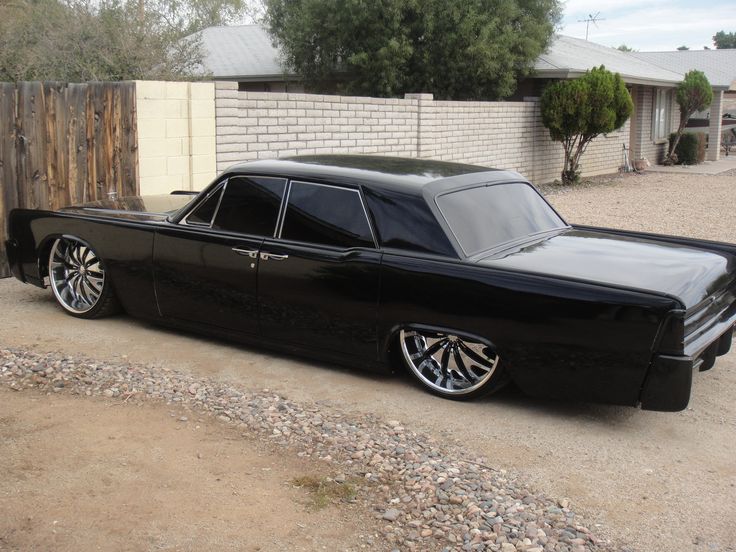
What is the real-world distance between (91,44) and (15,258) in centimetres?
612

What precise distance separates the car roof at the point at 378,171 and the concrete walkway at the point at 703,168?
21.9m

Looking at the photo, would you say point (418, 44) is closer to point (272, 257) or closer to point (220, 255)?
point (220, 255)

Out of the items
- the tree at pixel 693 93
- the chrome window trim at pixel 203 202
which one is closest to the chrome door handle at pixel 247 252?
the chrome window trim at pixel 203 202

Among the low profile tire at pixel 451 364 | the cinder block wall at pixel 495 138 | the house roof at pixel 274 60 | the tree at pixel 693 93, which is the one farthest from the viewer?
the tree at pixel 693 93

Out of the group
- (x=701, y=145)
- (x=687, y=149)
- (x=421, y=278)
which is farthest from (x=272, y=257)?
(x=701, y=145)

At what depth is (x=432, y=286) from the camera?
5.09 m

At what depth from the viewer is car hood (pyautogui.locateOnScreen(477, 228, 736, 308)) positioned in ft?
15.7

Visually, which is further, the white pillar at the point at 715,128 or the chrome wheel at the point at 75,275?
the white pillar at the point at 715,128

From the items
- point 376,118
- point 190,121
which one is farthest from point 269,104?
point 376,118

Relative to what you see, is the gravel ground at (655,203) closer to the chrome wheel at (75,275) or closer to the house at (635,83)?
the house at (635,83)

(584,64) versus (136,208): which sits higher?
(584,64)

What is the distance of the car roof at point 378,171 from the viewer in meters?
5.52

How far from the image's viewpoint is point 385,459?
4.29 metres

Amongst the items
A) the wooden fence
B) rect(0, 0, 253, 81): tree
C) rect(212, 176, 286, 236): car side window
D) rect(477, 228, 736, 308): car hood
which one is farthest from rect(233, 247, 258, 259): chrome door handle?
rect(0, 0, 253, 81): tree
